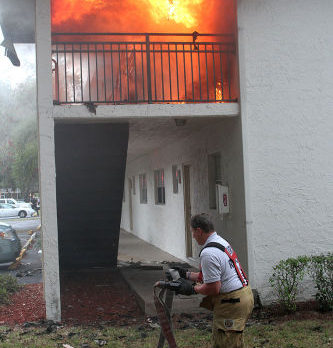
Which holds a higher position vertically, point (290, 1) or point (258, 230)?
point (290, 1)

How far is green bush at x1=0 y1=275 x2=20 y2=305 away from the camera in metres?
8.88

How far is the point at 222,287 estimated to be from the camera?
4.41 m

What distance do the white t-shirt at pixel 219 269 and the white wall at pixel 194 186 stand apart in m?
3.62

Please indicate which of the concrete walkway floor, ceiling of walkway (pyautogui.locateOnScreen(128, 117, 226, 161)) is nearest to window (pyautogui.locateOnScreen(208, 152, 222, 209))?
ceiling of walkway (pyautogui.locateOnScreen(128, 117, 226, 161))

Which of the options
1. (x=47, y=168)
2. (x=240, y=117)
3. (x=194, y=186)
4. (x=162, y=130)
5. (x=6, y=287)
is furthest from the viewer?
(x=194, y=186)

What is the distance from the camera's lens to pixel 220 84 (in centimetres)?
894

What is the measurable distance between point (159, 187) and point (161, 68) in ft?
24.5

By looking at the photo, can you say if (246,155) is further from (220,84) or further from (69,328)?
(69,328)

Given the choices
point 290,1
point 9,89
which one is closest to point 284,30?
point 290,1

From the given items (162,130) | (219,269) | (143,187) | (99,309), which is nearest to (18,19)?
(162,130)

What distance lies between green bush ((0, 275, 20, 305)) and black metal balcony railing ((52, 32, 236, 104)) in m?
3.49

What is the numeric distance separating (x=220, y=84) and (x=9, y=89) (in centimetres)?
4454

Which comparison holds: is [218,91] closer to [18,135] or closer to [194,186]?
[194,186]

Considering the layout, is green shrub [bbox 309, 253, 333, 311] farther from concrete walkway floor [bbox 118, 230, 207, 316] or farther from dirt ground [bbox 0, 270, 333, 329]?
concrete walkway floor [bbox 118, 230, 207, 316]
